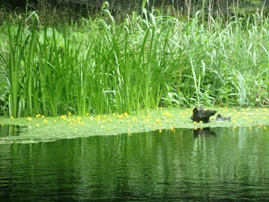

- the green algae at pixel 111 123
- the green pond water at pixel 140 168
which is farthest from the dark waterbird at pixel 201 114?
the green pond water at pixel 140 168

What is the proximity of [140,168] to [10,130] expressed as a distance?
2197mm

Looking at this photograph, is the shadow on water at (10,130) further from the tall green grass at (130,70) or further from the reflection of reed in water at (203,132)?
the reflection of reed in water at (203,132)

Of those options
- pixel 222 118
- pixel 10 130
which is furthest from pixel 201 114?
pixel 10 130

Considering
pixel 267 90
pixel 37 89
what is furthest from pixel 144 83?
pixel 267 90

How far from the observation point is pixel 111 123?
5363 millimetres

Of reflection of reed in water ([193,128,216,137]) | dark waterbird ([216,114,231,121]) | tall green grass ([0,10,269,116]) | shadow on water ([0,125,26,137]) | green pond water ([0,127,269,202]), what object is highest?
tall green grass ([0,10,269,116])

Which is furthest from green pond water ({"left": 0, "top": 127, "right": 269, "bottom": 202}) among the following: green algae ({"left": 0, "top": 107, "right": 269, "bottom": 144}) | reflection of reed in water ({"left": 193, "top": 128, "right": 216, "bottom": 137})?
green algae ({"left": 0, "top": 107, "right": 269, "bottom": 144})

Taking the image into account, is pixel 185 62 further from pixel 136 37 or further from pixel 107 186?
pixel 107 186

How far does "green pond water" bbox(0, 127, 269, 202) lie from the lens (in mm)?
2600

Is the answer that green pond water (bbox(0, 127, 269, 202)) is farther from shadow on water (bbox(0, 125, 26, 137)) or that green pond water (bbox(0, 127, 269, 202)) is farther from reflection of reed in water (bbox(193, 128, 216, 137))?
shadow on water (bbox(0, 125, 26, 137))

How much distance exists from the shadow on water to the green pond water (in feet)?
2.10

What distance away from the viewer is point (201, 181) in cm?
284

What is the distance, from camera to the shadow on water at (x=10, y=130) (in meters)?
4.86

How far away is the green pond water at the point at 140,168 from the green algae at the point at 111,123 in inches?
11.4
